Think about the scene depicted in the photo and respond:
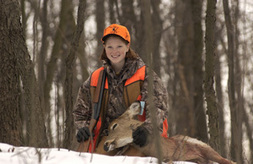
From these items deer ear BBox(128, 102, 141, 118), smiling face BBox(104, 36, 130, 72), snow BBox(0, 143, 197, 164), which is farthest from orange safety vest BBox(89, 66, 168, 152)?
snow BBox(0, 143, 197, 164)

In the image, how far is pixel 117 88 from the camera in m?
4.62

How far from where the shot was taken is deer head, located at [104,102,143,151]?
13.8 feet

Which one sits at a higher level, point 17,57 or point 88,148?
point 17,57

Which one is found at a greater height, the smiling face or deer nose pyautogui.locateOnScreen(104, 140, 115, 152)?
the smiling face

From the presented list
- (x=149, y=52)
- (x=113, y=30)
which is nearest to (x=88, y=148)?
(x=113, y=30)

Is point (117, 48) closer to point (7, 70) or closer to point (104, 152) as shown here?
point (104, 152)

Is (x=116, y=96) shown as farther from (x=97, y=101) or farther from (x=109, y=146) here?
(x=109, y=146)

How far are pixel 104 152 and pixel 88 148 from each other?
19 centimetres

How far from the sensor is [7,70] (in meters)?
5.15

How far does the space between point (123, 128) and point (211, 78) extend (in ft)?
7.56

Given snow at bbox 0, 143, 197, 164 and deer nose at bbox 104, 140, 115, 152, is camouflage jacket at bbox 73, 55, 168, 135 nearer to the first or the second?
deer nose at bbox 104, 140, 115, 152

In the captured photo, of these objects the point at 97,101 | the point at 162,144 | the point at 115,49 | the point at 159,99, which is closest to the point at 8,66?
the point at 97,101

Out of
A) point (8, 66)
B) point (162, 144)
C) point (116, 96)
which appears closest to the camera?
point (162, 144)

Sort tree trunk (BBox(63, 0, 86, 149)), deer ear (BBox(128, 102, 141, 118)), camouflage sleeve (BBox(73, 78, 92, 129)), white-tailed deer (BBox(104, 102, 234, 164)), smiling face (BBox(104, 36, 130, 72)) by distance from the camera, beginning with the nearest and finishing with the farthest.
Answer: white-tailed deer (BBox(104, 102, 234, 164)) < deer ear (BBox(128, 102, 141, 118)) < smiling face (BBox(104, 36, 130, 72)) < camouflage sleeve (BBox(73, 78, 92, 129)) < tree trunk (BBox(63, 0, 86, 149))
